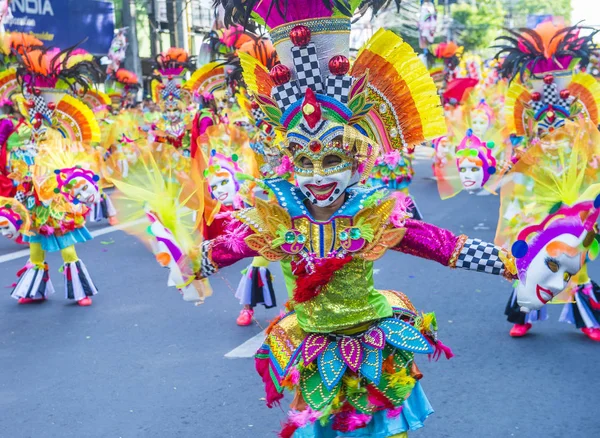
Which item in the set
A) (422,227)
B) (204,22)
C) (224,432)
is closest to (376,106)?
(422,227)

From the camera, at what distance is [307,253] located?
3.16m

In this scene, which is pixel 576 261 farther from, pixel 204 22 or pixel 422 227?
pixel 204 22

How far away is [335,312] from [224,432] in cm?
164

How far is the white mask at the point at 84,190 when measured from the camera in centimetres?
668

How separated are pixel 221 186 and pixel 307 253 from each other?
3258mm

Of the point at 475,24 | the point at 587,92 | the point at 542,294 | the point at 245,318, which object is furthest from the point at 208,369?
the point at 475,24

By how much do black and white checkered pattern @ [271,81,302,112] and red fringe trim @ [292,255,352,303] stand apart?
68cm

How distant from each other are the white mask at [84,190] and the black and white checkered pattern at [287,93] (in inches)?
153

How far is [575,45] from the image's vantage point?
7.77m

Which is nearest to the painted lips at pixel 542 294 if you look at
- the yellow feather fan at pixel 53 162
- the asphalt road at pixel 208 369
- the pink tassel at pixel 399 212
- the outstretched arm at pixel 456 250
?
the outstretched arm at pixel 456 250

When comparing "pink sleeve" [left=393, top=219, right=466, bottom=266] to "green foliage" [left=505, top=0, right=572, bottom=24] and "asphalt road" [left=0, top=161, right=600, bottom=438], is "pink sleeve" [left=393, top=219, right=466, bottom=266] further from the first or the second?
"green foliage" [left=505, top=0, right=572, bottom=24]

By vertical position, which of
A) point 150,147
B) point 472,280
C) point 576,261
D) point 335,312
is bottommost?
point 472,280

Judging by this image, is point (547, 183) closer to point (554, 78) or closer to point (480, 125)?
point (554, 78)

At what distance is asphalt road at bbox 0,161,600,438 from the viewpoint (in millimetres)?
4504
